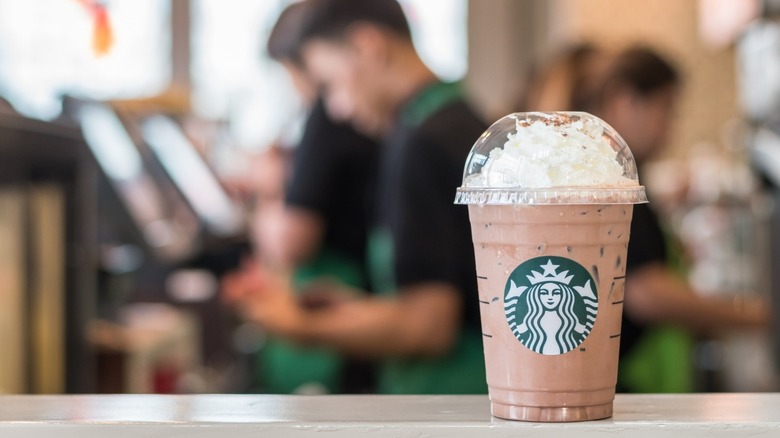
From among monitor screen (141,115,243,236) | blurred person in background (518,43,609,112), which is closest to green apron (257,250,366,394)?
blurred person in background (518,43,609,112)

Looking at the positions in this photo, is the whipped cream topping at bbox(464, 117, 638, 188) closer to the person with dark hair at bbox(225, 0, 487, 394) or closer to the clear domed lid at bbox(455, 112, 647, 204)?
the clear domed lid at bbox(455, 112, 647, 204)

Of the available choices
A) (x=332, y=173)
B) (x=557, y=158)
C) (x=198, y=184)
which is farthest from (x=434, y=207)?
(x=198, y=184)

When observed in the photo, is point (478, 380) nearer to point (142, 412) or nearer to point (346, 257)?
point (346, 257)

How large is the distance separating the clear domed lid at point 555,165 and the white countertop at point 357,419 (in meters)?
0.21

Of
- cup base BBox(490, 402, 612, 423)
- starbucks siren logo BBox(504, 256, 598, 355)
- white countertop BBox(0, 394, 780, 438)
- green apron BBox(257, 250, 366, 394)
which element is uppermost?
starbucks siren logo BBox(504, 256, 598, 355)

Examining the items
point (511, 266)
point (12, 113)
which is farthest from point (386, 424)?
point (12, 113)

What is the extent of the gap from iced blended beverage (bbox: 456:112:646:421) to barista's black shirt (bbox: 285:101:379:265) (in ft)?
5.99

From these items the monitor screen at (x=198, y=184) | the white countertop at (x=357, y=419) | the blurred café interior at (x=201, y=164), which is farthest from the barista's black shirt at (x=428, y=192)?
the monitor screen at (x=198, y=184)

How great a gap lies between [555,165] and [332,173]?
1.86 m

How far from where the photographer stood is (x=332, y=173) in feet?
9.51

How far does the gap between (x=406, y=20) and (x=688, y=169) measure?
4.28 metres

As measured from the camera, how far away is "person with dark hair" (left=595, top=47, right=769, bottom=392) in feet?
9.63

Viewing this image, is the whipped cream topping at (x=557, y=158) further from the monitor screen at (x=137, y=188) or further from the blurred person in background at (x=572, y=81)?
the monitor screen at (x=137, y=188)

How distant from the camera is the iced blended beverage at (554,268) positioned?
1.04 meters
